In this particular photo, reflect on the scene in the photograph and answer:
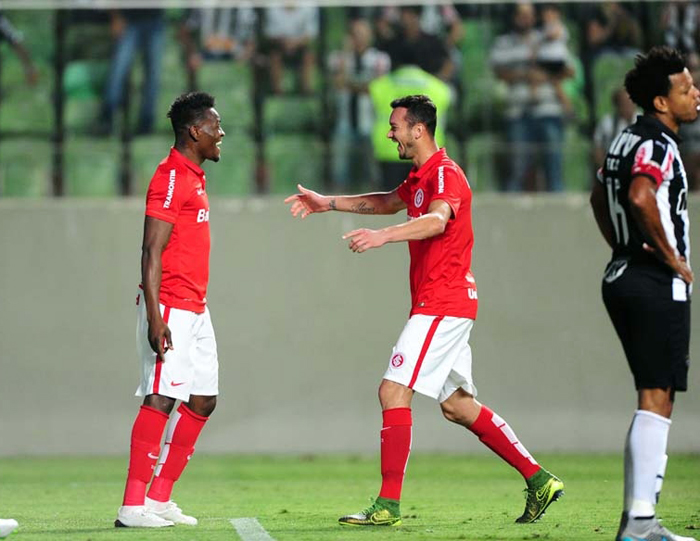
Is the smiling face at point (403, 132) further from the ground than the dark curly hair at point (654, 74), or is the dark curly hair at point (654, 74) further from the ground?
the dark curly hair at point (654, 74)

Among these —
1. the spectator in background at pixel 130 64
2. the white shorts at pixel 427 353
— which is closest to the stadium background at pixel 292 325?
the spectator in background at pixel 130 64

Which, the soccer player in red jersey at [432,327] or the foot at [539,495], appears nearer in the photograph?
the soccer player in red jersey at [432,327]

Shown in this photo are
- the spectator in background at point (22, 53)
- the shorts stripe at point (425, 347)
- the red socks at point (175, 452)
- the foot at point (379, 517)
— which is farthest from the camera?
the spectator in background at point (22, 53)

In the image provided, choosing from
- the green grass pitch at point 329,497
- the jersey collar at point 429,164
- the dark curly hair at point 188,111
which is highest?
the dark curly hair at point 188,111

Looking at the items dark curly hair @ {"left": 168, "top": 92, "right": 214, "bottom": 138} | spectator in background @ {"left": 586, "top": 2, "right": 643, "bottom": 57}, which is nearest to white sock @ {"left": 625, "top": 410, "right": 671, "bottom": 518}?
dark curly hair @ {"left": 168, "top": 92, "right": 214, "bottom": 138}

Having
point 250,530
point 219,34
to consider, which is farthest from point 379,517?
point 219,34

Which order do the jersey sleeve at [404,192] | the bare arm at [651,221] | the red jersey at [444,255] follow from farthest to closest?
the jersey sleeve at [404,192], the red jersey at [444,255], the bare arm at [651,221]

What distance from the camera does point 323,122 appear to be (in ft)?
41.4

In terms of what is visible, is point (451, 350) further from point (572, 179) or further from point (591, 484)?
point (572, 179)

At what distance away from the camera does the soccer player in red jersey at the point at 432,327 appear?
21.2 feet

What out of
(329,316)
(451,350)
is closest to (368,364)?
(329,316)

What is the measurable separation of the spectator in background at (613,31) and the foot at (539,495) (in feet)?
22.1

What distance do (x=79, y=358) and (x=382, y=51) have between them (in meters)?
3.91

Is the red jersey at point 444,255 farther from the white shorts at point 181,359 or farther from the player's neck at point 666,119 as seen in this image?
the player's neck at point 666,119
